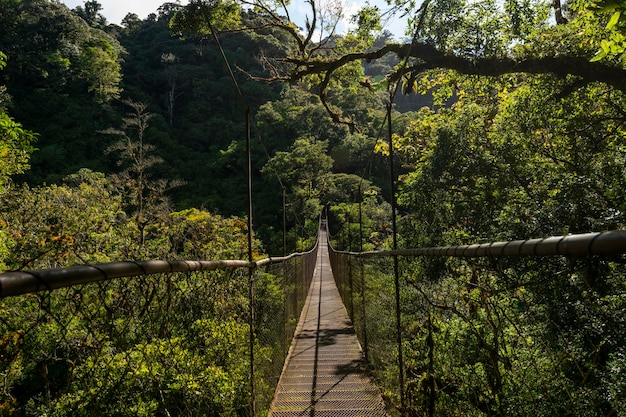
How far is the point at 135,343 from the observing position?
4.49ft

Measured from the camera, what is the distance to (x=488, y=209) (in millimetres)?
5172

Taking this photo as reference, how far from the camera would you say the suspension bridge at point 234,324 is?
701mm

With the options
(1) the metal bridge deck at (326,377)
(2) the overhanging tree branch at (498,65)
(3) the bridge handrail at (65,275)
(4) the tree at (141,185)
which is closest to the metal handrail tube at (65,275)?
(3) the bridge handrail at (65,275)

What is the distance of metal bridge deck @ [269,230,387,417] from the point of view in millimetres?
2586

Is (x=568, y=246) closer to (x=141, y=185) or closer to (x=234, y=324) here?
(x=234, y=324)

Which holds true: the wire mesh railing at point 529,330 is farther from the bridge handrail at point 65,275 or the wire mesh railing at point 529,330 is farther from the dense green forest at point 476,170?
the bridge handrail at point 65,275

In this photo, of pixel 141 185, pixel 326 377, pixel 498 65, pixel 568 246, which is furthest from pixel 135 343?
pixel 141 185

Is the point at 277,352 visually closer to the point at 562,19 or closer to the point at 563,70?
the point at 563,70

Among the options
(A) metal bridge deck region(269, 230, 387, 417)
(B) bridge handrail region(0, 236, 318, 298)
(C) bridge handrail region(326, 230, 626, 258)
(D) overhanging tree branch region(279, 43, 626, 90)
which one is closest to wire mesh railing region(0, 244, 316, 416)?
(B) bridge handrail region(0, 236, 318, 298)

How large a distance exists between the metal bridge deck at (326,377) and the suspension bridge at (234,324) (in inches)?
0.5

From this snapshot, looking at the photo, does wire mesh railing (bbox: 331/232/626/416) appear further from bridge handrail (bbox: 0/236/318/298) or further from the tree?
the tree

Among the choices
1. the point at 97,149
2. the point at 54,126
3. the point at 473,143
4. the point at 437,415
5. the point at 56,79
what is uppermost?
the point at 56,79

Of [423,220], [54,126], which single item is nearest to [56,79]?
[54,126]

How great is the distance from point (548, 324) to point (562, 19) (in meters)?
5.91
